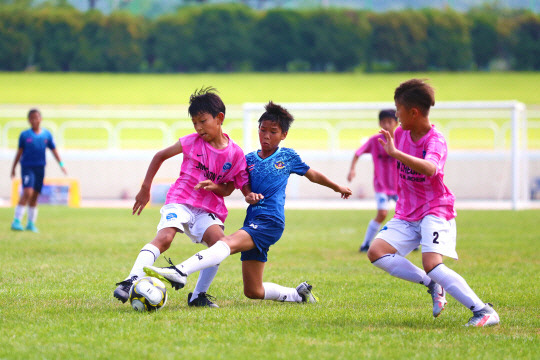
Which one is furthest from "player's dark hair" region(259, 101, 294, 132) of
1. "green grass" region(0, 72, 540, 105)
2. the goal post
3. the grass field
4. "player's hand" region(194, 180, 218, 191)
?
"green grass" region(0, 72, 540, 105)

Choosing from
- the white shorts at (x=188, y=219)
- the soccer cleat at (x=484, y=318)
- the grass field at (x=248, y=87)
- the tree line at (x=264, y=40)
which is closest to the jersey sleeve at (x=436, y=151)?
the soccer cleat at (x=484, y=318)

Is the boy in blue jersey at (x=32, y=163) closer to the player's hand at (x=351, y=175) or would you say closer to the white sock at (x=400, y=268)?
the player's hand at (x=351, y=175)

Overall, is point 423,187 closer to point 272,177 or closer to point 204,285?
point 272,177

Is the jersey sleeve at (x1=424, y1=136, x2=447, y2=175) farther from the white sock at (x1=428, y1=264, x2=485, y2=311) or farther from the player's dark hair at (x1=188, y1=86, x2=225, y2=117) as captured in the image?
the player's dark hair at (x1=188, y1=86, x2=225, y2=117)

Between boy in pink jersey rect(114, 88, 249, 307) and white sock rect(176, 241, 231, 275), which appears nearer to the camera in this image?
white sock rect(176, 241, 231, 275)

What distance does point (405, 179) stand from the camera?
5.32 meters

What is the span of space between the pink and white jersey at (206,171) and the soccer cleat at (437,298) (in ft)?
5.30

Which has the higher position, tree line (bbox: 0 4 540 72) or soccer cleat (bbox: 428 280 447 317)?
tree line (bbox: 0 4 540 72)

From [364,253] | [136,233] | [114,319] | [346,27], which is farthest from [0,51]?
[114,319]

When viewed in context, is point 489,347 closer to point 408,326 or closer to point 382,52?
point 408,326

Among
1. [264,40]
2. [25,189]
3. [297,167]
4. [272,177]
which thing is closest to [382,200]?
[297,167]

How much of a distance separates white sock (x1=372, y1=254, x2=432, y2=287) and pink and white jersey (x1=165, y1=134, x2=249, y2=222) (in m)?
1.24

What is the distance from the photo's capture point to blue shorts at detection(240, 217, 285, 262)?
5539 millimetres

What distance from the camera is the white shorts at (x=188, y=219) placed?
5621 mm
